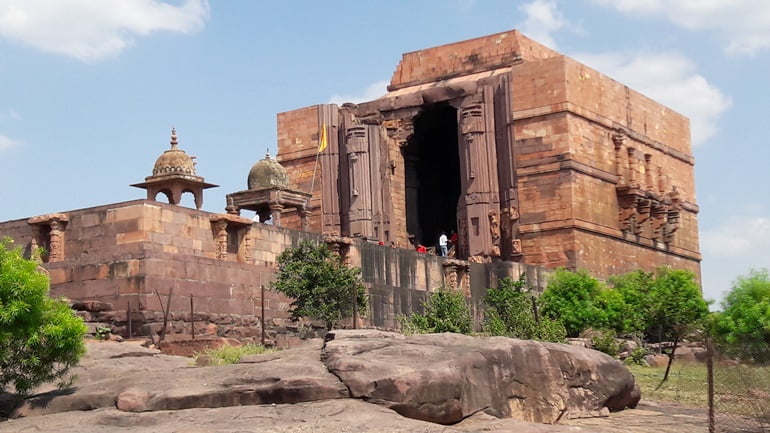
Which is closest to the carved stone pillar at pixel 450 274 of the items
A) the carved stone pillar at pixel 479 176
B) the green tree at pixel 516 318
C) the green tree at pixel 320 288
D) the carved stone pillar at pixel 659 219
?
the green tree at pixel 516 318

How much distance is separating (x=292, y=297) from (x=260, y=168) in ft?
29.1

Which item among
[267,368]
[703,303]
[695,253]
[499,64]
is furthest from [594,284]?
[267,368]

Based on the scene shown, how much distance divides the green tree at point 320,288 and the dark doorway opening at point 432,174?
16377 mm

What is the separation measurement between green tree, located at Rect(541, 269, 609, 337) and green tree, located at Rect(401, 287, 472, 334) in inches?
274

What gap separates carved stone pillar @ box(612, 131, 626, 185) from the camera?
40.6m

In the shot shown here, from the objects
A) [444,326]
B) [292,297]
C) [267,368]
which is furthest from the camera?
[292,297]

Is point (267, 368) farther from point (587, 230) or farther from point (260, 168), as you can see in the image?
point (587, 230)

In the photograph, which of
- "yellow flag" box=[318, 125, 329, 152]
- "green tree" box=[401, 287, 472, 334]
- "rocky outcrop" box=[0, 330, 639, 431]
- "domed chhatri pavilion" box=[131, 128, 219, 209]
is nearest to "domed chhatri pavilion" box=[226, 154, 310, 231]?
"domed chhatri pavilion" box=[131, 128, 219, 209]

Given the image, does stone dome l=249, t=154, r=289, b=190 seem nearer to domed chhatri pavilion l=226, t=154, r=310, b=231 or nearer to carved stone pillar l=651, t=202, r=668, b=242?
domed chhatri pavilion l=226, t=154, r=310, b=231

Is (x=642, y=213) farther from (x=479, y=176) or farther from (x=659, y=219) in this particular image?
(x=479, y=176)

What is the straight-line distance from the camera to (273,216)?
3394cm

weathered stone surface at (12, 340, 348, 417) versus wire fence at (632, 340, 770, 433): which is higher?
weathered stone surface at (12, 340, 348, 417)

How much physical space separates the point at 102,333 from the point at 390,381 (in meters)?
10.4

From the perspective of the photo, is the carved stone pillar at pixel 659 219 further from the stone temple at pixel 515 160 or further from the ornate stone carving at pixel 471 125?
the ornate stone carving at pixel 471 125
